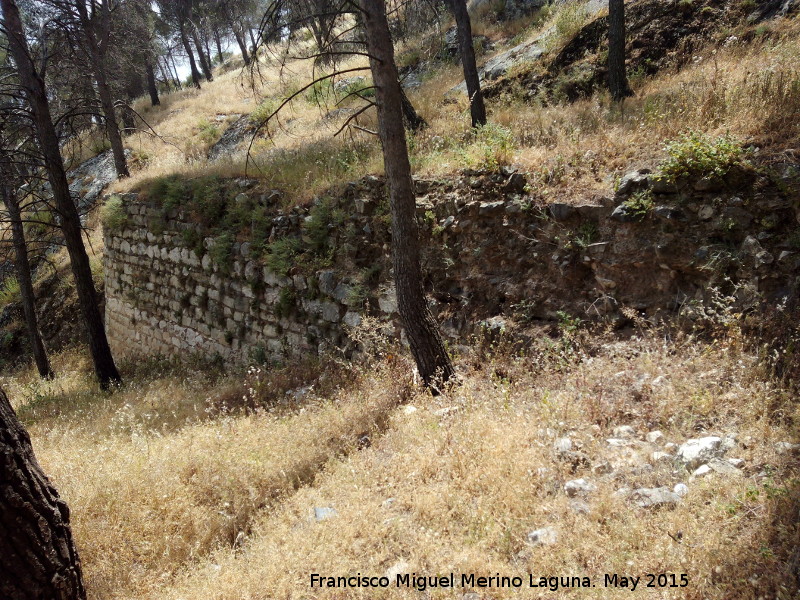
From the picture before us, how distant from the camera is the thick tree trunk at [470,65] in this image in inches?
386

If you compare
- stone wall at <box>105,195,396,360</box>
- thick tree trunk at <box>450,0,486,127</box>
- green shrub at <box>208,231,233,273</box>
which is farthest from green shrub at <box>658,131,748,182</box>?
green shrub at <box>208,231,233,273</box>

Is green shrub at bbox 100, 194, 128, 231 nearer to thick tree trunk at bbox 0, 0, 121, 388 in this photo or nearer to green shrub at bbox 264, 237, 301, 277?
thick tree trunk at bbox 0, 0, 121, 388

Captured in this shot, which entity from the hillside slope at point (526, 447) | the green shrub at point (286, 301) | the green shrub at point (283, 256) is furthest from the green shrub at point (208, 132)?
the hillside slope at point (526, 447)

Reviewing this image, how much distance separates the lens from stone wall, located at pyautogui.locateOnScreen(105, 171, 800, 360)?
17.0 ft

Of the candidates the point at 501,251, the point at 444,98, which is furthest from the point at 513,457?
the point at 444,98

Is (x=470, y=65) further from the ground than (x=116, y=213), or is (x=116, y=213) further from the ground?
(x=470, y=65)

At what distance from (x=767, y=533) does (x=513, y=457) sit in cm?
159

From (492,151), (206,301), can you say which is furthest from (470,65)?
(206,301)

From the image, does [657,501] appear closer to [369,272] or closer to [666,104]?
[369,272]

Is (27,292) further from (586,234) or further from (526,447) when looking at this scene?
(526,447)

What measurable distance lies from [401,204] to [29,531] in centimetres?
406

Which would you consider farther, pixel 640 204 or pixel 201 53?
pixel 201 53

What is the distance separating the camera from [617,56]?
8.88 m

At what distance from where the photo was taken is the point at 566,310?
5.96 meters
